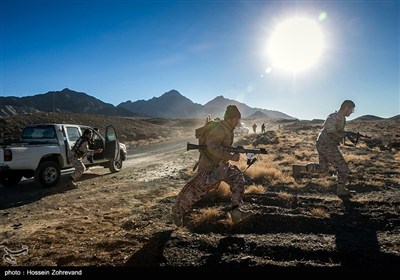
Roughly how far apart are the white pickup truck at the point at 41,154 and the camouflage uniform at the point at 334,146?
26.3 feet

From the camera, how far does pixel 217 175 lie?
5.56 m

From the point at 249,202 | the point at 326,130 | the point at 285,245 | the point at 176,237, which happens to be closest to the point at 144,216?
the point at 176,237

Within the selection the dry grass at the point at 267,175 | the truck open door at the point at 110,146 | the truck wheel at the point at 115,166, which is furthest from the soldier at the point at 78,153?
the dry grass at the point at 267,175

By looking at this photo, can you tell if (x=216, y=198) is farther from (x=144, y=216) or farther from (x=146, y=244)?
(x=146, y=244)

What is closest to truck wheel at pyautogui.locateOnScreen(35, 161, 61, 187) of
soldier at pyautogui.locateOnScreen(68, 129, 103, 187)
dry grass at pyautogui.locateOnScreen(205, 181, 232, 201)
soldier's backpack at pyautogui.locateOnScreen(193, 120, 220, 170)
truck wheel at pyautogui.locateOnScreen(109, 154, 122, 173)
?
soldier at pyautogui.locateOnScreen(68, 129, 103, 187)

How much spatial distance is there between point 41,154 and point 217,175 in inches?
278

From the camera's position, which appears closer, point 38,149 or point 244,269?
point 244,269

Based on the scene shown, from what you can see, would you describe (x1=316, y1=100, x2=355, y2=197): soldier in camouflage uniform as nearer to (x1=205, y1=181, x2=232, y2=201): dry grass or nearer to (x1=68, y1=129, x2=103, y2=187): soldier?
(x1=205, y1=181, x2=232, y2=201): dry grass

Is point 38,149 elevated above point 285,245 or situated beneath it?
elevated above

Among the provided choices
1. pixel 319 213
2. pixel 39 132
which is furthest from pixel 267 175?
pixel 39 132

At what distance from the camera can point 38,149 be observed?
10.2 meters

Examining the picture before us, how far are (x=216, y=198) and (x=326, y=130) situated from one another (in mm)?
3242

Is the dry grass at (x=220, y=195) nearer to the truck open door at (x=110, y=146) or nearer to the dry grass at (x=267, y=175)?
the dry grass at (x=267, y=175)

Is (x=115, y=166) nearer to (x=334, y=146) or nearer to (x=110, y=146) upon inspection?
(x=110, y=146)
